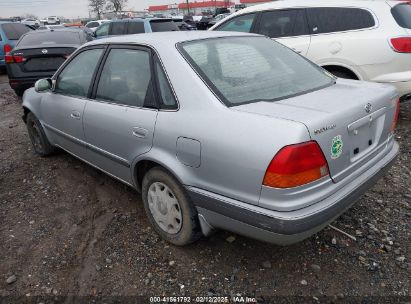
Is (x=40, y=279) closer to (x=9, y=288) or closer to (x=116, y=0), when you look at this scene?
(x=9, y=288)

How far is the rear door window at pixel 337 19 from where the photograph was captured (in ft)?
16.1

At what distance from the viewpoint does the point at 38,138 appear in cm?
476

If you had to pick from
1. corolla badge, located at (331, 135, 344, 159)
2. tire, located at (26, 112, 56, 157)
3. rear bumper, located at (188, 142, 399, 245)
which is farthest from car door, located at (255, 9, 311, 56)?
tire, located at (26, 112, 56, 157)

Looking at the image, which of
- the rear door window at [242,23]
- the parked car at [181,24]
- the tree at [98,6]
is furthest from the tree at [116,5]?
the rear door window at [242,23]

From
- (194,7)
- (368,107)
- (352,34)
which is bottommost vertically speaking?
(194,7)

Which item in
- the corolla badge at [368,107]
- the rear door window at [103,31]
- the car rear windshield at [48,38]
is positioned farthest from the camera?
the rear door window at [103,31]

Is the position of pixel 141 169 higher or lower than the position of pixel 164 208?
higher

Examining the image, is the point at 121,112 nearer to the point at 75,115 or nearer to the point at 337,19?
the point at 75,115

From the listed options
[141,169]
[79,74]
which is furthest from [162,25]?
[141,169]

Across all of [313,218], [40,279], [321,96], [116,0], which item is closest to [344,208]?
[313,218]

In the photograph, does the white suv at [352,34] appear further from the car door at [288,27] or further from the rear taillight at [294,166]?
the rear taillight at [294,166]

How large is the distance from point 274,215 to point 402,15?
163 inches

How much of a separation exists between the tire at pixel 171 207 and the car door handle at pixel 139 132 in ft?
0.86

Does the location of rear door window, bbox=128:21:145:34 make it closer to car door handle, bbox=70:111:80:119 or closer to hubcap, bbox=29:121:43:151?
hubcap, bbox=29:121:43:151
